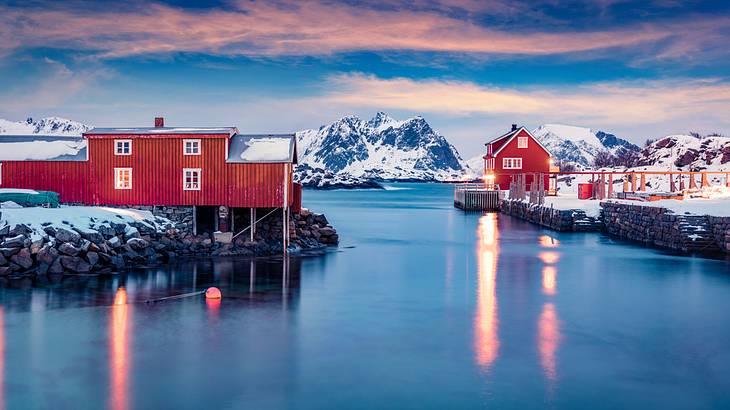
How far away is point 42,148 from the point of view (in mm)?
35000

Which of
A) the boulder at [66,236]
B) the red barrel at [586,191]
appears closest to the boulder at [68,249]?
the boulder at [66,236]

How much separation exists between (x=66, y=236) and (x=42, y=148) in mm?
9981

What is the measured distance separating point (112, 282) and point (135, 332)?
8.09 m

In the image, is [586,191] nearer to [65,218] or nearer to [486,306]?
[486,306]

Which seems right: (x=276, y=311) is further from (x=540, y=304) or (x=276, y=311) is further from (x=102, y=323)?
(x=540, y=304)

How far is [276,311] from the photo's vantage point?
20531 mm

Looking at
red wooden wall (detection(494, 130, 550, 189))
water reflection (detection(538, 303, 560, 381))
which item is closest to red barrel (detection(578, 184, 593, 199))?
red wooden wall (detection(494, 130, 550, 189))

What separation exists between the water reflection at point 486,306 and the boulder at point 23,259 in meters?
17.1

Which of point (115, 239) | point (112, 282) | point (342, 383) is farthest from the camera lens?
point (115, 239)

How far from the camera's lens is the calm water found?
12.9 meters

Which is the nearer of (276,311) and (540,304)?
(276,311)

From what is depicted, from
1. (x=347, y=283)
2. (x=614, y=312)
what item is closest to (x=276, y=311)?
(x=347, y=283)

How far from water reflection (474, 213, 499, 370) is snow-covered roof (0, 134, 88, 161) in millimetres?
20863

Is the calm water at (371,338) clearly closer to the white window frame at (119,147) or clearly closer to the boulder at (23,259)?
the boulder at (23,259)
